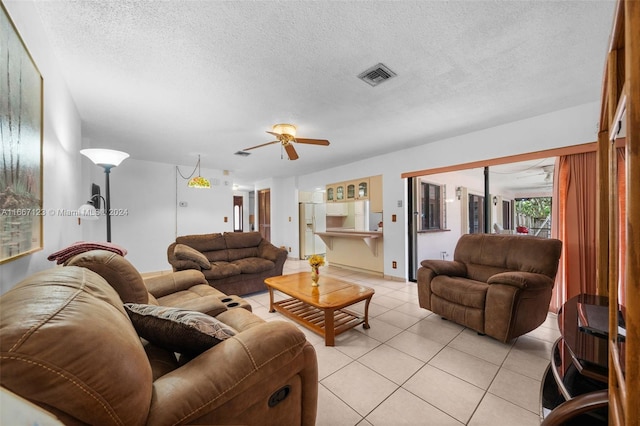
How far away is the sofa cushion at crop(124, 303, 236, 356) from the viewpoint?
3.36 ft

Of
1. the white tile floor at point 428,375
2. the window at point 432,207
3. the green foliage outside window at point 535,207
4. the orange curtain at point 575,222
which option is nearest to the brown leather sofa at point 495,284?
the white tile floor at point 428,375

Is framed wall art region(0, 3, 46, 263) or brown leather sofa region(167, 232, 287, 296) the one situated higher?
framed wall art region(0, 3, 46, 263)

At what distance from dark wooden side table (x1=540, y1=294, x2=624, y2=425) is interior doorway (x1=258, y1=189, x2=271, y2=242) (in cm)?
702

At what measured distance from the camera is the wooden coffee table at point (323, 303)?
7.46ft

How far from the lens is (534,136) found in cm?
298

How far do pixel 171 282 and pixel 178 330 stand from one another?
1.70m

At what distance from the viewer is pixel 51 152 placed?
160 centimetres

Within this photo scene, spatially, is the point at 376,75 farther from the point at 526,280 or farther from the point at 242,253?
the point at 242,253

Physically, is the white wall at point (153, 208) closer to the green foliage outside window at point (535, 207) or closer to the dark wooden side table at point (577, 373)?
the dark wooden side table at point (577, 373)

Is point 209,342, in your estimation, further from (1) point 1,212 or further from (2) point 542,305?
(2) point 542,305

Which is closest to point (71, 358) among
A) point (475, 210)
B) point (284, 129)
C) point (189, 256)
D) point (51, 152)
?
point (51, 152)

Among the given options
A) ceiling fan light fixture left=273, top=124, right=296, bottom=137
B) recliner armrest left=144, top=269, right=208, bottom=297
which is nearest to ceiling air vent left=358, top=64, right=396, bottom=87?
ceiling fan light fixture left=273, top=124, right=296, bottom=137

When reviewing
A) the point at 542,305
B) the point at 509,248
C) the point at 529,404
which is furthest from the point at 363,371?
the point at 509,248

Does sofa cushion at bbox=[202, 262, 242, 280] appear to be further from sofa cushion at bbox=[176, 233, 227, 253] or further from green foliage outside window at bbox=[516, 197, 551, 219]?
green foliage outside window at bbox=[516, 197, 551, 219]
